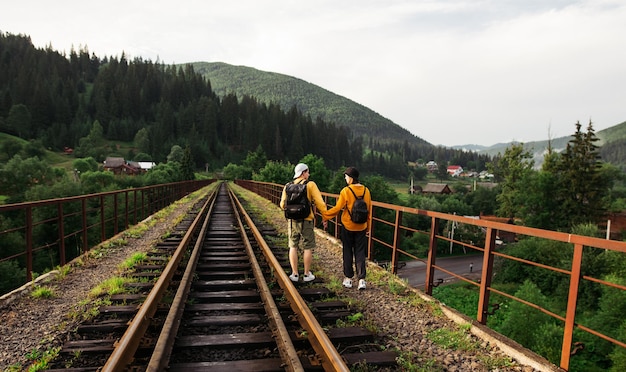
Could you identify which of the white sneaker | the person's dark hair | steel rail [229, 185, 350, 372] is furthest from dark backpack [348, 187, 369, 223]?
steel rail [229, 185, 350, 372]

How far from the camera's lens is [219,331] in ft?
12.6

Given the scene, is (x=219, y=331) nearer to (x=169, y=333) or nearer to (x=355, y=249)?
(x=169, y=333)

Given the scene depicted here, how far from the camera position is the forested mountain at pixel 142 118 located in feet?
429

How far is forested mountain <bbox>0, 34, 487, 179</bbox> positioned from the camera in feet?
429

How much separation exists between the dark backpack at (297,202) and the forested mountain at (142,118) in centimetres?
12275

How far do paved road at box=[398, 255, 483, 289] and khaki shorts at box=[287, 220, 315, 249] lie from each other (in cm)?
3322

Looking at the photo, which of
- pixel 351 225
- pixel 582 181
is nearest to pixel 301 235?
pixel 351 225

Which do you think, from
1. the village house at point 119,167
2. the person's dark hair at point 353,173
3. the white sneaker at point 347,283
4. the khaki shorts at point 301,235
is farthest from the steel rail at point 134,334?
the village house at point 119,167

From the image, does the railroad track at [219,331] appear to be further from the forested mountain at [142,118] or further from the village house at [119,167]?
the forested mountain at [142,118]

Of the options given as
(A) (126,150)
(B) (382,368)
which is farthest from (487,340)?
(A) (126,150)

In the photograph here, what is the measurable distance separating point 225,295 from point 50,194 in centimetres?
4347

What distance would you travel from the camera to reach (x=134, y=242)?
9.41m

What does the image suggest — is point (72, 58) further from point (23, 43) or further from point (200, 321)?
point (200, 321)

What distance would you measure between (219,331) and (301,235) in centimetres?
217
